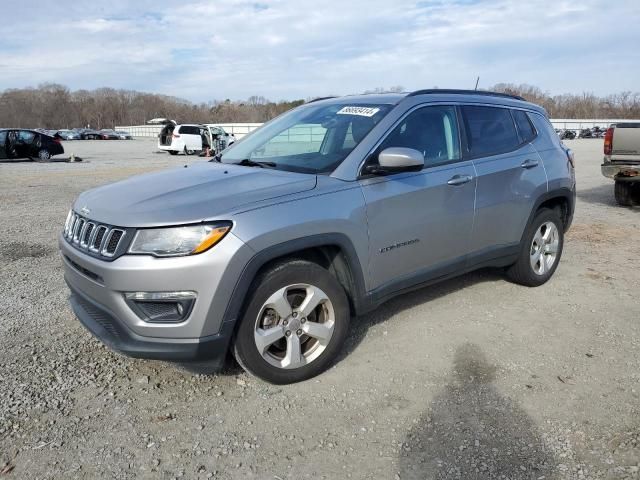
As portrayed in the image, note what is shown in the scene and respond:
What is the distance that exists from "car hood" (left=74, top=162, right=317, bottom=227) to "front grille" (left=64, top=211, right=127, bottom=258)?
45mm

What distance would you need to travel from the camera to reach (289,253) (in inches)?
127

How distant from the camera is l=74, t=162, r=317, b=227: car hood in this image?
9.64ft

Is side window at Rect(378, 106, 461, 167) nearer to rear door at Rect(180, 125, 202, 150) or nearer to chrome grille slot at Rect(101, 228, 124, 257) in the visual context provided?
chrome grille slot at Rect(101, 228, 124, 257)

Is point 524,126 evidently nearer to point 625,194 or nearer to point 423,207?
point 423,207

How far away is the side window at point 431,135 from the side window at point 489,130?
0.18 m

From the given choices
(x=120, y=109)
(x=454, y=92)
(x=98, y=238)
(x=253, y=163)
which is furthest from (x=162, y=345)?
(x=120, y=109)

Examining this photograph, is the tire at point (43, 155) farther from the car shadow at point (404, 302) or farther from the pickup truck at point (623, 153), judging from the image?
the car shadow at point (404, 302)

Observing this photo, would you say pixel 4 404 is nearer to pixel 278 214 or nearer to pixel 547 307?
pixel 278 214

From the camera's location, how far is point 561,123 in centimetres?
9125

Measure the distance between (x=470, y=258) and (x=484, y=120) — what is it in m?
1.21

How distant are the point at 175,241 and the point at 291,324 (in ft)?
2.94

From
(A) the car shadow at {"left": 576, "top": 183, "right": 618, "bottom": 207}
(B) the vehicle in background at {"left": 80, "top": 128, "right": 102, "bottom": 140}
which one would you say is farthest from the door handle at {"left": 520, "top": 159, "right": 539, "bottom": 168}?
(B) the vehicle in background at {"left": 80, "top": 128, "right": 102, "bottom": 140}

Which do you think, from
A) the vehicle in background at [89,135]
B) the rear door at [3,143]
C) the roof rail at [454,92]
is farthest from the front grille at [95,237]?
the vehicle in background at [89,135]

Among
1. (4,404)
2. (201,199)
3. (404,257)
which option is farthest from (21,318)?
(404,257)
